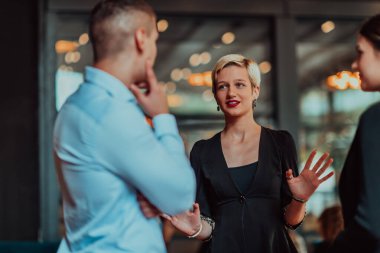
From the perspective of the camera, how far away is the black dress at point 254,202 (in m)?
Answer: 2.42

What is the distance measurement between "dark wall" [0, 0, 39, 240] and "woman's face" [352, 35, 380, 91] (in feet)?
13.4

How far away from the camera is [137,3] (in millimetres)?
1743

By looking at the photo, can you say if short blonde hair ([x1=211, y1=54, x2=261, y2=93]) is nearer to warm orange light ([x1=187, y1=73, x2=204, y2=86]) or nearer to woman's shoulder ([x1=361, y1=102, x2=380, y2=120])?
woman's shoulder ([x1=361, y1=102, x2=380, y2=120])

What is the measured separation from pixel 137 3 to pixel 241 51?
4.64 m

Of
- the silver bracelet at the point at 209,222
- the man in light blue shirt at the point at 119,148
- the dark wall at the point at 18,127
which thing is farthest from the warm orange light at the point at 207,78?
the man in light blue shirt at the point at 119,148

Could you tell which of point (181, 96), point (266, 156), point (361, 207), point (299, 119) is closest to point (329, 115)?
point (299, 119)

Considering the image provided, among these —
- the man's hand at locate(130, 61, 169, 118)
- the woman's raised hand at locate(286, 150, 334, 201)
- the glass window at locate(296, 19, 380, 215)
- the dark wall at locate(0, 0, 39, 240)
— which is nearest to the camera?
the man's hand at locate(130, 61, 169, 118)

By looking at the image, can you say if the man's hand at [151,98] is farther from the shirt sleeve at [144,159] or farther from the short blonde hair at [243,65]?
the short blonde hair at [243,65]

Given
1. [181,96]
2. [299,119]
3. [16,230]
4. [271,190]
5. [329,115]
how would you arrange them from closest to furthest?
[271,190], [16,230], [299,119], [181,96], [329,115]

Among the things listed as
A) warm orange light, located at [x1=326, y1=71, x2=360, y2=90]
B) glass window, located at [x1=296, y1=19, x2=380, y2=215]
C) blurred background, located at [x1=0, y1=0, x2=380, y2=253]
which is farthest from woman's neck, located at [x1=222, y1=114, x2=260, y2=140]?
warm orange light, located at [x1=326, y1=71, x2=360, y2=90]

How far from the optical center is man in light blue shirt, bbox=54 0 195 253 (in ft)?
5.18

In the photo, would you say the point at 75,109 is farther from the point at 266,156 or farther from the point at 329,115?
the point at 329,115

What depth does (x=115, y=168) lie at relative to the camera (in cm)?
160

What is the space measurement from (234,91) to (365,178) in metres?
0.93
